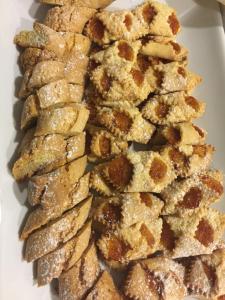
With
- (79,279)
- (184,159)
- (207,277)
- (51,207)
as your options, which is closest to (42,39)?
(51,207)

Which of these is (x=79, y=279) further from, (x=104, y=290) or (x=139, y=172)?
(x=139, y=172)

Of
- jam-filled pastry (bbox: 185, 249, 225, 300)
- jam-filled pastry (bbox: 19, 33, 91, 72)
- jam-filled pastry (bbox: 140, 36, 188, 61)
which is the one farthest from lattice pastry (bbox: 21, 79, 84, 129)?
jam-filled pastry (bbox: 185, 249, 225, 300)

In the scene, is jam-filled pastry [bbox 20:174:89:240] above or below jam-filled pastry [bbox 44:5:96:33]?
below

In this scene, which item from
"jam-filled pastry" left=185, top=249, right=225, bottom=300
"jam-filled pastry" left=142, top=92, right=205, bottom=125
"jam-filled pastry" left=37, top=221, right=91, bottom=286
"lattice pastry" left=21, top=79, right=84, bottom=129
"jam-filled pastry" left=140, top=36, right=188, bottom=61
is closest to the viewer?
"jam-filled pastry" left=37, top=221, right=91, bottom=286

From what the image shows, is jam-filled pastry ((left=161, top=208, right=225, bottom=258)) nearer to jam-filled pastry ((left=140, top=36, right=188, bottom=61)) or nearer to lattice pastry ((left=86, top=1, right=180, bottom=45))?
jam-filled pastry ((left=140, top=36, right=188, bottom=61))

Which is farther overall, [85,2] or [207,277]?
[85,2]

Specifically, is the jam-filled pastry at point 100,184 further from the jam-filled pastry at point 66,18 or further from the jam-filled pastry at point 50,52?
the jam-filled pastry at point 66,18

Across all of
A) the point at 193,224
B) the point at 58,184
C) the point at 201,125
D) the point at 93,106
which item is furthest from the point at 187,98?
the point at 58,184
